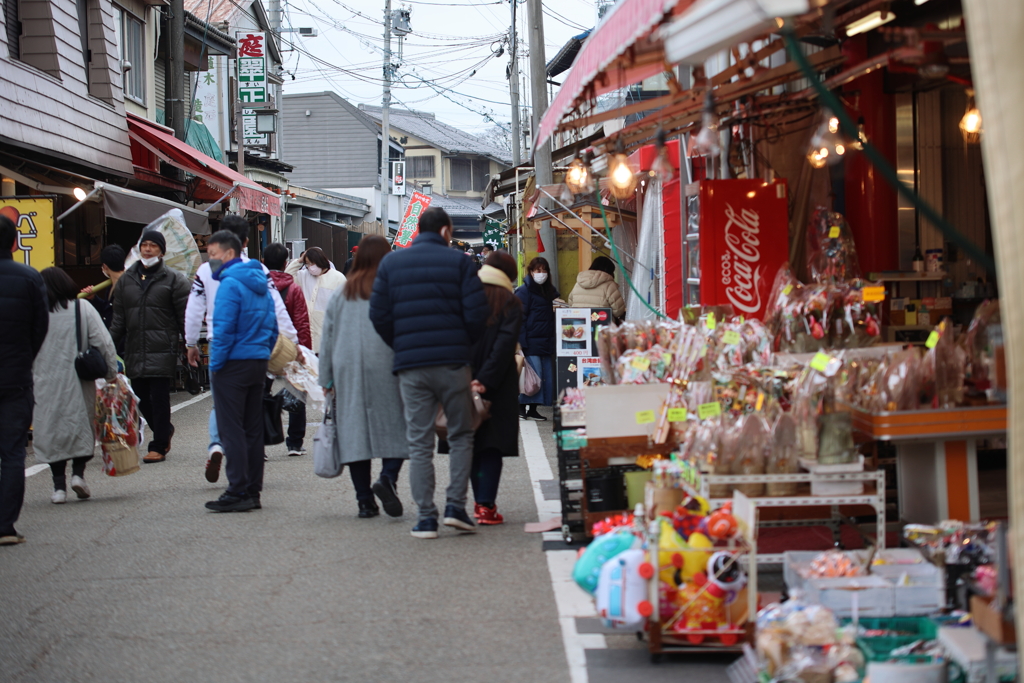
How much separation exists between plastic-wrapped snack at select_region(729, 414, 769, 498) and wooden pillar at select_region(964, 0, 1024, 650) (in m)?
2.69

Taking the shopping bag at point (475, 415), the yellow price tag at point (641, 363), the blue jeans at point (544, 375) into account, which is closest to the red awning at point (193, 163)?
the blue jeans at point (544, 375)

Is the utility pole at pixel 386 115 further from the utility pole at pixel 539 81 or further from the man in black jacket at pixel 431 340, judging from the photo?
the man in black jacket at pixel 431 340

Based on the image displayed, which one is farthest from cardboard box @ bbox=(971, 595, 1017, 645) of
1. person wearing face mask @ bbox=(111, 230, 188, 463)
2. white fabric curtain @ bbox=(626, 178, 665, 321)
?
person wearing face mask @ bbox=(111, 230, 188, 463)

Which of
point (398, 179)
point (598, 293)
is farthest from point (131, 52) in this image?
point (398, 179)

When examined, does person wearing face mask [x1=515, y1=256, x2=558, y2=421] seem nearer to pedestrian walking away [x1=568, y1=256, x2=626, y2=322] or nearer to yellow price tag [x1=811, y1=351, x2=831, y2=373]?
pedestrian walking away [x1=568, y1=256, x2=626, y2=322]

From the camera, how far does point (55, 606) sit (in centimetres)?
541

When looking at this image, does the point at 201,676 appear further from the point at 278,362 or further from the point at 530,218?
the point at 530,218

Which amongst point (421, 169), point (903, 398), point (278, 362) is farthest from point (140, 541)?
point (421, 169)

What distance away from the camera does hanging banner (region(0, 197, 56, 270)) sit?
1192 centimetres

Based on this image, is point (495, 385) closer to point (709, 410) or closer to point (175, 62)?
point (709, 410)

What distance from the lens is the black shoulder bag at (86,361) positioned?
788 centimetres

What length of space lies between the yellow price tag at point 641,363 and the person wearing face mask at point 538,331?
577cm

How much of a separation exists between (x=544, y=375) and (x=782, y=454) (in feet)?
25.3

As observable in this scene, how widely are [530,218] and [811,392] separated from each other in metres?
9.89
